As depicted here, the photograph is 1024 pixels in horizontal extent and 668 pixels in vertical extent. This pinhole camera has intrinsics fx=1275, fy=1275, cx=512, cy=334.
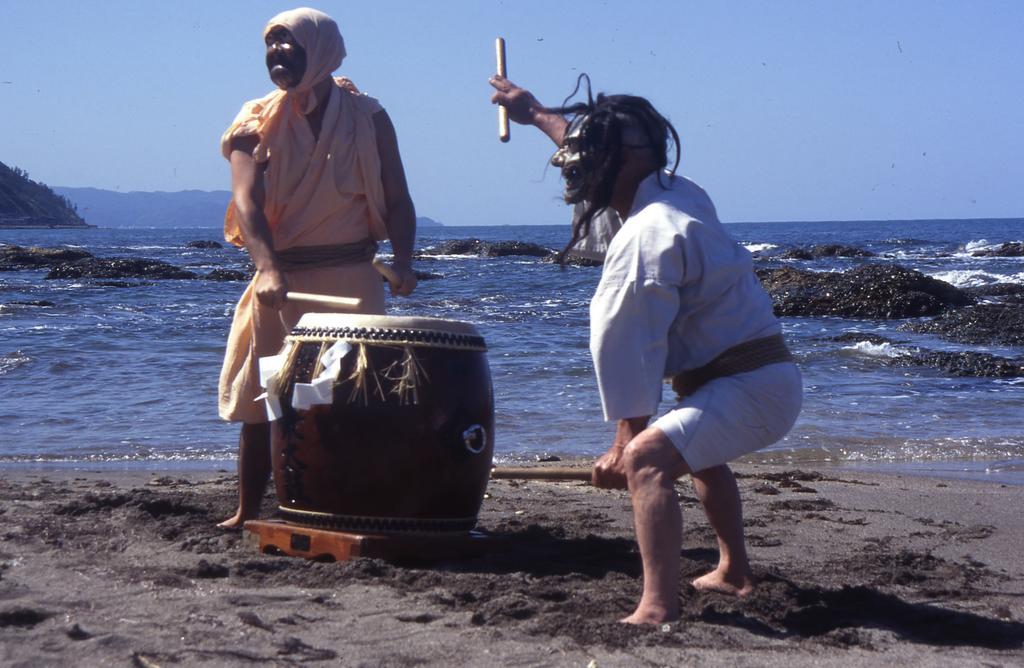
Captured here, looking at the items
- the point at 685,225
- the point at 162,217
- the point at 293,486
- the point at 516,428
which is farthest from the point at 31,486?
the point at 162,217

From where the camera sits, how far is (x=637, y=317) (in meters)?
3.18

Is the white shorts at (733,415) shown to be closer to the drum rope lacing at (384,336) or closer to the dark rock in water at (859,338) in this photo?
the drum rope lacing at (384,336)

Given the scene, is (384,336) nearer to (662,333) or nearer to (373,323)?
(373,323)

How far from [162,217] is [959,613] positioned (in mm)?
204270

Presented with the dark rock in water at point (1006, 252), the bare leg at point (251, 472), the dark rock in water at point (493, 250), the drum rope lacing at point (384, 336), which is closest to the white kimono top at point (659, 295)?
the drum rope lacing at point (384, 336)

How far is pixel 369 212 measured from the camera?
4527 mm

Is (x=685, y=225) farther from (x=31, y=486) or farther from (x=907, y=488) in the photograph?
(x=31, y=486)

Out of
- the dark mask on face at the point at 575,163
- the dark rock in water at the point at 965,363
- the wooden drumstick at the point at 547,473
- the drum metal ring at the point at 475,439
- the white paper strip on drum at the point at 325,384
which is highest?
the dark mask on face at the point at 575,163

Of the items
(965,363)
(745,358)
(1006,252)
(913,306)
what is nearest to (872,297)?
(913,306)

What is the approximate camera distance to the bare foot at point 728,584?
12.0 ft

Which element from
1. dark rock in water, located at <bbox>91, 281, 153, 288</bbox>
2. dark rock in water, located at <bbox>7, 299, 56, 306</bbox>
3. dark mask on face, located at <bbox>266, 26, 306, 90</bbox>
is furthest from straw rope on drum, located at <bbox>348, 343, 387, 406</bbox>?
dark rock in water, located at <bbox>91, 281, 153, 288</bbox>

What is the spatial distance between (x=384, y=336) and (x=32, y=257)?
31600 mm

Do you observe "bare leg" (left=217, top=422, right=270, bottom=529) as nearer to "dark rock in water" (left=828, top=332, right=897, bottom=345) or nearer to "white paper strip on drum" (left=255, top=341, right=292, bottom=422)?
"white paper strip on drum" (left=255, top=341, right=292, bottom=422)

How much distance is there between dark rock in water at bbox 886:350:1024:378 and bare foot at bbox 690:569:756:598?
741cm
